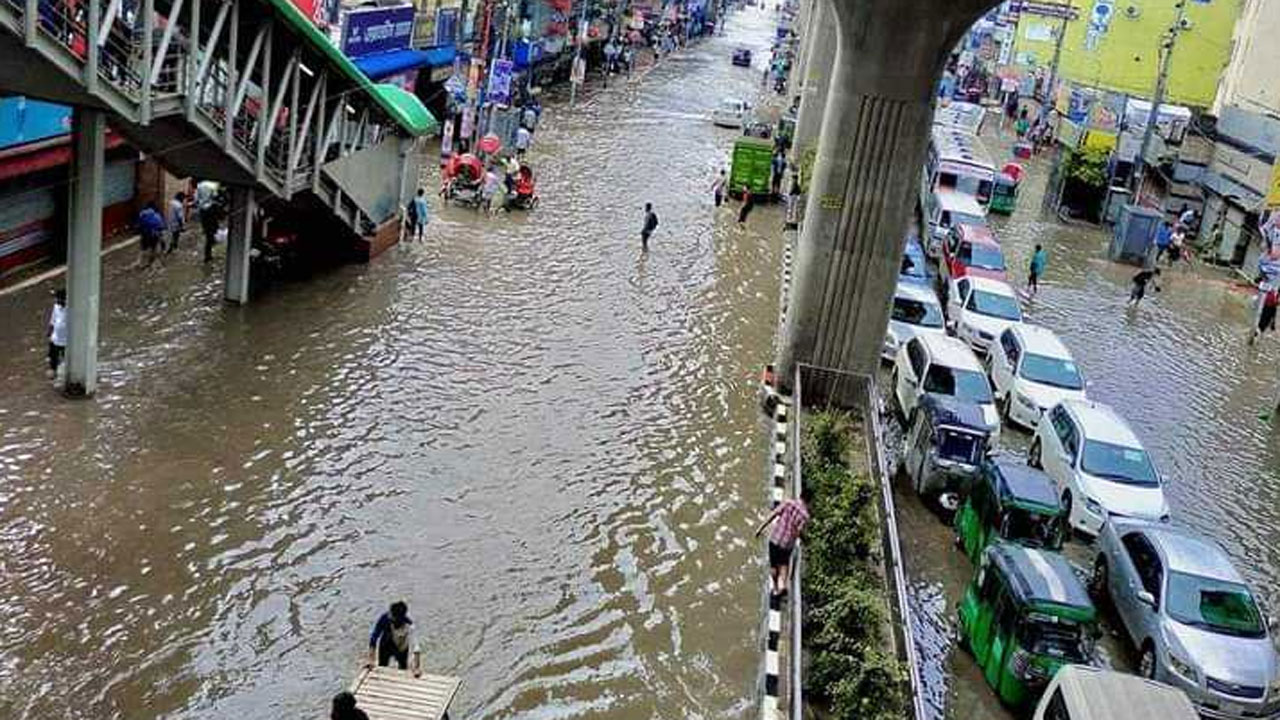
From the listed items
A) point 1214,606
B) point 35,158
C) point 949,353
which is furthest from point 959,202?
point 35,158

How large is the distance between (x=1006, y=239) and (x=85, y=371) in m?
30.5

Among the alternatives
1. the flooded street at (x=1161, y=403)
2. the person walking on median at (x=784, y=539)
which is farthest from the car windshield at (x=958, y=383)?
the person walking on median at (x=784, y=539)

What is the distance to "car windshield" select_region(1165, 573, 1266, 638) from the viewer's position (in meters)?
14.2

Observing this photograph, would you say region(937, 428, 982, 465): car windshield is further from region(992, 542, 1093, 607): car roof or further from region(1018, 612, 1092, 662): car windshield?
region(1018, 612, 1092, 662): car windshield

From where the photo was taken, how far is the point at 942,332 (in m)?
25.6

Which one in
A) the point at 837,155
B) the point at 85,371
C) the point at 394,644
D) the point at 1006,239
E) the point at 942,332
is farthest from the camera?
the point at 1006,239

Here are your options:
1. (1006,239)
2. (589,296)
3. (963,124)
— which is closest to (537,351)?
(589,296)

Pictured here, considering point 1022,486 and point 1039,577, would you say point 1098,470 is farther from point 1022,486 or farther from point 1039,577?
point 1039,577

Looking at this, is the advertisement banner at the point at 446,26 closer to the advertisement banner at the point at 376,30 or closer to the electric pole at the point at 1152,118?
the advertisement banner at the point at 376,30

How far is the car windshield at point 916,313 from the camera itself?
25.9 meters

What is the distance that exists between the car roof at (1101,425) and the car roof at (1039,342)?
2.93m

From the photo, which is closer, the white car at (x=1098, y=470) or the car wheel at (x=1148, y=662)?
the car wheel at (x=1148, y=662)

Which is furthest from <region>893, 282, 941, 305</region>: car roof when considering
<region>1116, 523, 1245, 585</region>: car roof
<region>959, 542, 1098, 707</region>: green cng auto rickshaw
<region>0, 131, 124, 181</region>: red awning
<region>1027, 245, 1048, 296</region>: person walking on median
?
<region>0, 131, 124, 181</region>: red awning

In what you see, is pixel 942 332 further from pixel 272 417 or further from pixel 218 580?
pixel 218 580
